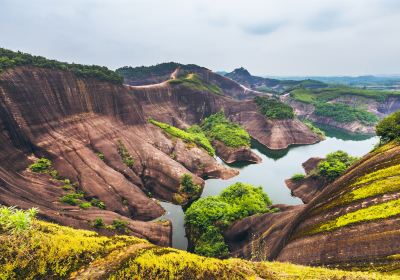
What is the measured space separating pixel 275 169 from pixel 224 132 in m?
26.1

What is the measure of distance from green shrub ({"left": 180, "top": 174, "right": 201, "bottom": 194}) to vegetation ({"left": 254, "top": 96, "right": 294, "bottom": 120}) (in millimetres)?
65934

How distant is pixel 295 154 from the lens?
99.3 m

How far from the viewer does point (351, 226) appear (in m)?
24.3

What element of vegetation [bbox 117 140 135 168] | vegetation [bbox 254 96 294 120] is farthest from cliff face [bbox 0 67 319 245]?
vegetation [bbox 254 96 294 120]

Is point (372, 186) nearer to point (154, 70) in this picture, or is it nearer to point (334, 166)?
point (334, 166)

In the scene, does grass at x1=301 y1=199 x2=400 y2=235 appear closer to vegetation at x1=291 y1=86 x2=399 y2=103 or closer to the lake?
the lake

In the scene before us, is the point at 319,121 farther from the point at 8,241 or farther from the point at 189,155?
the point at 8,241

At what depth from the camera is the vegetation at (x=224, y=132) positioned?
94000 mm

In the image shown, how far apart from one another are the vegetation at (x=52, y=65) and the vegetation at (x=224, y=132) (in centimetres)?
3871

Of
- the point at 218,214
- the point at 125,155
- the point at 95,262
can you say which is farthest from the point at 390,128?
the point at 125,155

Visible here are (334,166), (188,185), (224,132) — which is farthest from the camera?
(224,132)

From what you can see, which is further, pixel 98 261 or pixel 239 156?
pixel 239 156

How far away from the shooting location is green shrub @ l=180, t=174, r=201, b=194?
192ft

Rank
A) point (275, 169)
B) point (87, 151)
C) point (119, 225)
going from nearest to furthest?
1. point (119, 225)
2. point (87, 151)
3. point (275, 169)
